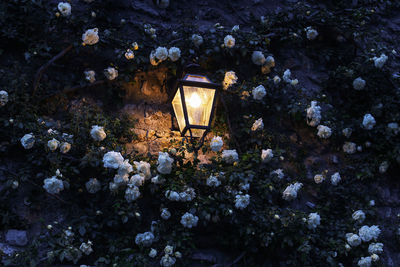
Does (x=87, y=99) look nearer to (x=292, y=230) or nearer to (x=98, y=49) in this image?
(x=98, y=49)

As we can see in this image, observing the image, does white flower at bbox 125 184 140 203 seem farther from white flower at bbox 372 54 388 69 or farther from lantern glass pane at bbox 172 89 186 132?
white flower at bbox 372 54 388 69

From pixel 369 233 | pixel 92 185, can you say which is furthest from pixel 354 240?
pixel 92 185

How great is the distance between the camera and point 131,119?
11.7 ft

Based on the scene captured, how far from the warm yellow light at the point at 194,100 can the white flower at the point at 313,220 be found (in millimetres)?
1265

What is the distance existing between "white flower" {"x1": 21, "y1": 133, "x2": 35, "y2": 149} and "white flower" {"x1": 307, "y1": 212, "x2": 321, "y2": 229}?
214 centimetres

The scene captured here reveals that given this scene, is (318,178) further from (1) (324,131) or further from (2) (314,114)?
(2) (314,114)

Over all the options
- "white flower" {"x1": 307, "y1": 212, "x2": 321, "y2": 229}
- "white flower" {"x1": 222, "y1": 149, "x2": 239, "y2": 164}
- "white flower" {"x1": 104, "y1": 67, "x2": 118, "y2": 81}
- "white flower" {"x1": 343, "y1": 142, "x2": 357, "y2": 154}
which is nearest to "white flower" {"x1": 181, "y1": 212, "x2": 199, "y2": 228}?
"white flower" {"x1": 222, "y1": 149, "x2": 239, "y2": 164}

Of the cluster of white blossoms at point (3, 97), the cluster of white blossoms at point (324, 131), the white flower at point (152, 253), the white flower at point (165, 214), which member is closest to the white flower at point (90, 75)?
the cluster of white blossoms at point (3, 97)

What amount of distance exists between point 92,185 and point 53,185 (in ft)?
0.95

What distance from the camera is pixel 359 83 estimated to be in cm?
398

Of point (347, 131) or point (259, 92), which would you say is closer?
point (259, 92)

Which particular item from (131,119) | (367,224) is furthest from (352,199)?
(131,119)

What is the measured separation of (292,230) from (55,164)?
1832 mm

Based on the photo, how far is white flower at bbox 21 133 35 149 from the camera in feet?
9.62
